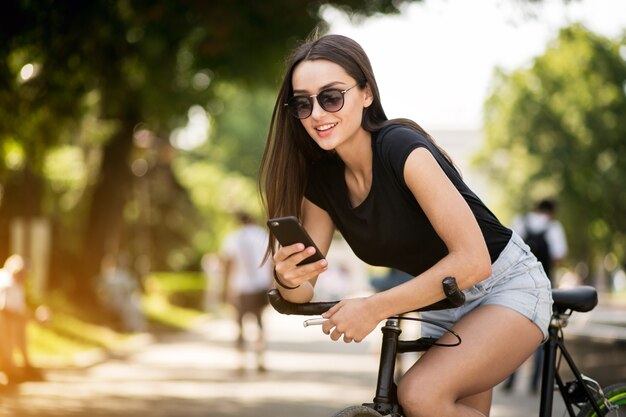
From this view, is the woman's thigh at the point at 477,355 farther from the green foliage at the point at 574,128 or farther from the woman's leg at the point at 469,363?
the green foliage at the point at 574,128

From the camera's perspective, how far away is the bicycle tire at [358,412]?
3.44 meters

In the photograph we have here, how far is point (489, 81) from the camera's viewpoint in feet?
149

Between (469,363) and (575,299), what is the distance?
943 millimetres

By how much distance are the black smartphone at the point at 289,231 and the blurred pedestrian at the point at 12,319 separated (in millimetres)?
9883

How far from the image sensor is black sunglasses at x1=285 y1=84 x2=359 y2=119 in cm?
378

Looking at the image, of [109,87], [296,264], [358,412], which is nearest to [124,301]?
[109,87]

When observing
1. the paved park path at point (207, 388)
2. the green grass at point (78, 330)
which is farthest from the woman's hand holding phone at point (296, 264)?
the green grass at point (78, 330)

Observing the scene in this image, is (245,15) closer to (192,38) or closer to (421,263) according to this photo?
(192,38)

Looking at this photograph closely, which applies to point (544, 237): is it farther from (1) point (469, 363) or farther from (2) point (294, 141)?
(1) point (469, 363)

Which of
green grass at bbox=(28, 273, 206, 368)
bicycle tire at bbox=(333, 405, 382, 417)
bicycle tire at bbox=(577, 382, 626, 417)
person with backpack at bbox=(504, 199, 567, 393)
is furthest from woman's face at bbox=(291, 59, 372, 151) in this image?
green grass at bbox=(28, 273, 206, 368)

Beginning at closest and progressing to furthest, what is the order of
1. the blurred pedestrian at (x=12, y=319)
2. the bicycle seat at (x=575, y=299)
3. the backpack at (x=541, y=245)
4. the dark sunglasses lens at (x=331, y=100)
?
the dark sunglasses lens at (x=331, y=100)
the bicycle seat at (x=575, y=299)
the backpack at (x=541, y=245)
the blurred pedestrian at (x=12, y=319)

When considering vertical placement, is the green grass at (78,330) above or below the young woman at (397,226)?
below

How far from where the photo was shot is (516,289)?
3875 mm

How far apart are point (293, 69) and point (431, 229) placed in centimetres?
68
